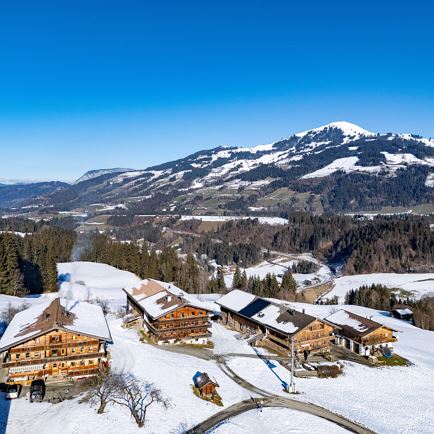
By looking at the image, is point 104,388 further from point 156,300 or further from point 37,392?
point 156,300

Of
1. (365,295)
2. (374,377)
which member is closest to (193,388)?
(374,377)

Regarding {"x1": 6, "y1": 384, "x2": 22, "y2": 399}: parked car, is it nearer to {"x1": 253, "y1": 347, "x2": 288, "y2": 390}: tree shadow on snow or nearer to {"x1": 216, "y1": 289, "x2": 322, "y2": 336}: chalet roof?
{"x1": 253, "y1": 347, "x2": 288, "y2": 390}: tree shadow on snow

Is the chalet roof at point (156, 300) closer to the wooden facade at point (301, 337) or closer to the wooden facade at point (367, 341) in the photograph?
the wooden facade at point (301, 337)

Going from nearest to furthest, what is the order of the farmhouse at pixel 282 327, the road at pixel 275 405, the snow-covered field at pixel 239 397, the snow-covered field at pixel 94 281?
the snow-covered field at pixel 239 397, the road at pixel 275 405, the farmhouse at pixel 282 327, the snow-covered field at pixel 94 281

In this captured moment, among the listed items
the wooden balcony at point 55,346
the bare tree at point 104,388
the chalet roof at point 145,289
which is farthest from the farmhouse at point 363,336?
the wooden balcony at point 55,346

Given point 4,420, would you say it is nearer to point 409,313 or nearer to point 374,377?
point 374,377

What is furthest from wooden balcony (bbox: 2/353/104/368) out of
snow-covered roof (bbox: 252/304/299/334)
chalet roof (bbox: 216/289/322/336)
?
chalet roof (bbox: 216/289/322/336)

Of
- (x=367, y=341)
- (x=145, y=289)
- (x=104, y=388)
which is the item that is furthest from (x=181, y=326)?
(x=367, y=341)
